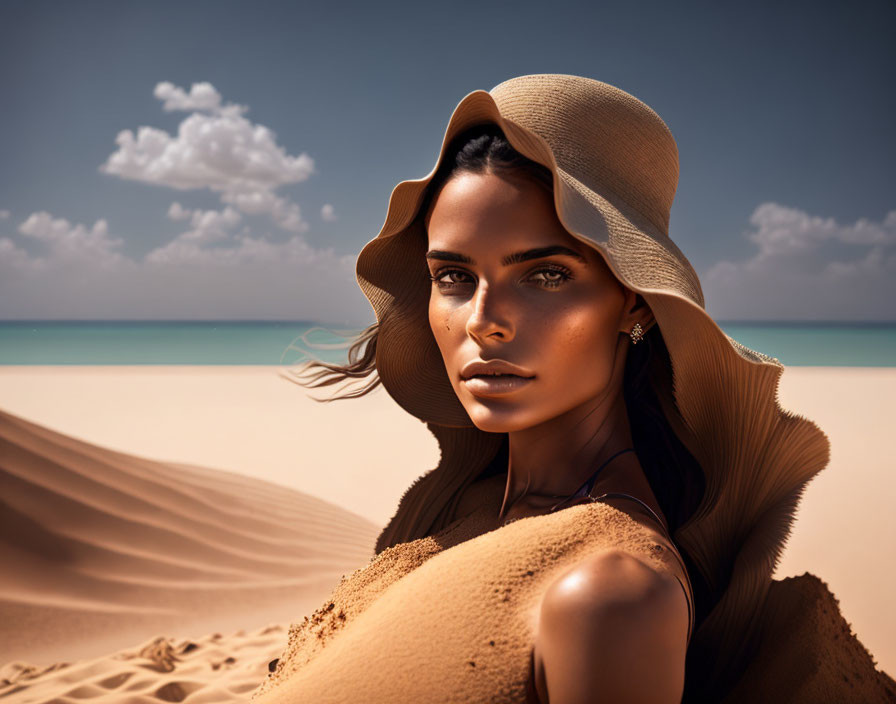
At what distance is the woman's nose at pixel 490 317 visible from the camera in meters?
1.32

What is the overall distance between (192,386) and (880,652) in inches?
626

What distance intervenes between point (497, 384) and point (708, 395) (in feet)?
1.32

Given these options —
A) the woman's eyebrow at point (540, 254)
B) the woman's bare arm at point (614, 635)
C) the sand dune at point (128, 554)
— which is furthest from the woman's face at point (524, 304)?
the sand dune at point (128, 554)

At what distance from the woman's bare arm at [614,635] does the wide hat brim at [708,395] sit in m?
0.38

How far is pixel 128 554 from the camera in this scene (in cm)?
422

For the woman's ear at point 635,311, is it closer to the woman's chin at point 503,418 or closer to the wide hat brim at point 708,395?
the wide hat brim at point 708,395

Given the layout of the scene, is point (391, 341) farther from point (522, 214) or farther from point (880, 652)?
point (880, 652)

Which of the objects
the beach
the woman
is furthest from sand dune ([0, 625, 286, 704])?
the woman

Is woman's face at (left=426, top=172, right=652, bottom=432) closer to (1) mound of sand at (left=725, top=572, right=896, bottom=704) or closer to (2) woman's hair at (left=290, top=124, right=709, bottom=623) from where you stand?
(2) woman's hair at (left=290, top=124, right=709, bottom=623)

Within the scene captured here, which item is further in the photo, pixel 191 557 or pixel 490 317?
pixel 191 557

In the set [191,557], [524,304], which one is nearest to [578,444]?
[524,304]

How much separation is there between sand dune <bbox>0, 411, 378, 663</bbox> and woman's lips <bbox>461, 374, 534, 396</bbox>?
10.5 feet

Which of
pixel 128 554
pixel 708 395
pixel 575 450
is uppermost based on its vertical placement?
pixel 708 395

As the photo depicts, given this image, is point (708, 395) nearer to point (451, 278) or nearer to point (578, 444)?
point (578, 444)
